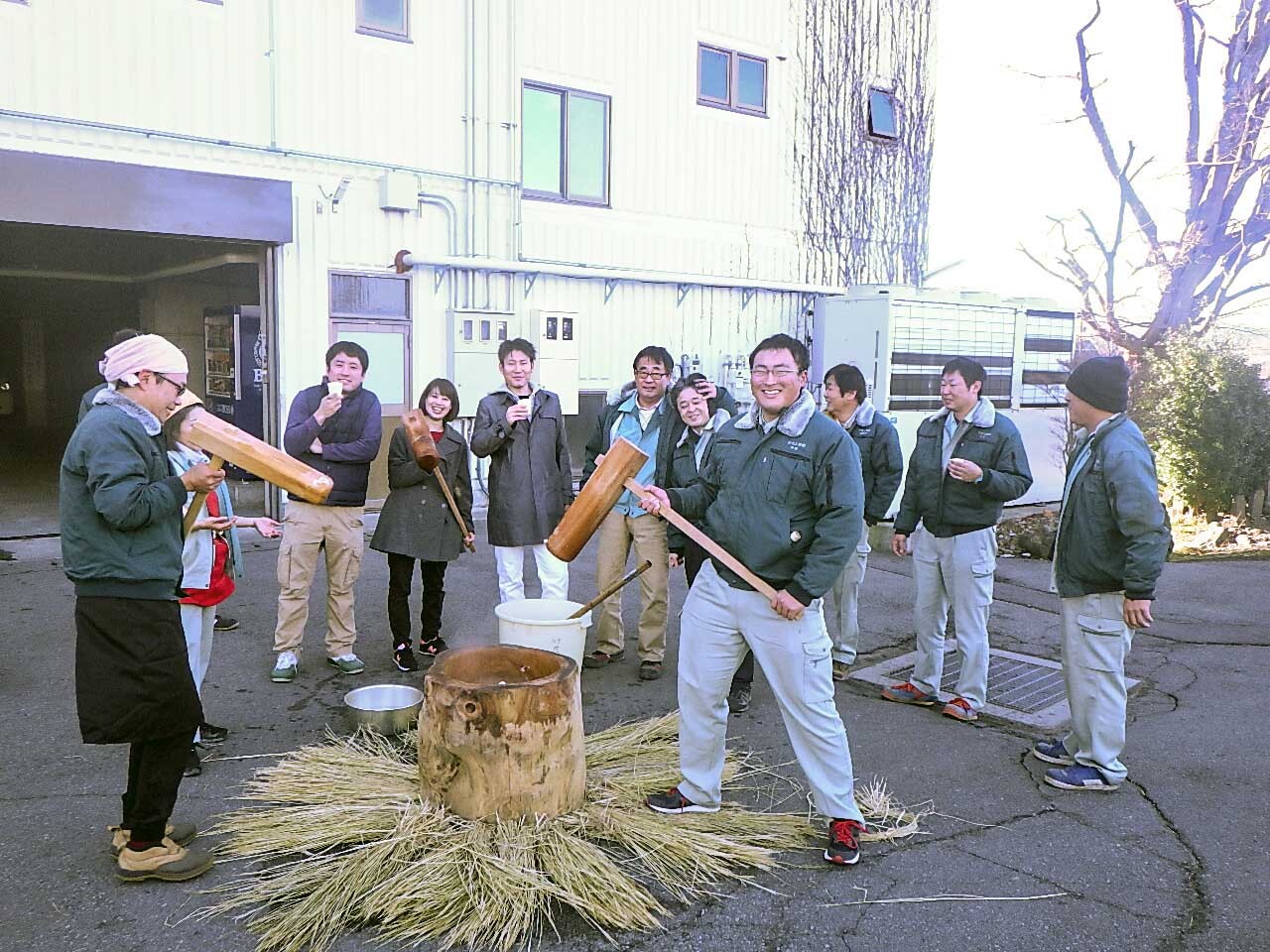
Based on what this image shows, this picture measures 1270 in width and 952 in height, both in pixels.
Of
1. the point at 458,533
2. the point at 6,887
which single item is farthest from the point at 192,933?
the point at 458,533

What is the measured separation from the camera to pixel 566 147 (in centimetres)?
1183

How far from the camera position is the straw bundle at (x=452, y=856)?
3291 mm

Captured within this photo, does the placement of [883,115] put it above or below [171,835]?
above

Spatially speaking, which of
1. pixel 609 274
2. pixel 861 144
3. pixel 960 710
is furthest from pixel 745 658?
pixel 861 144

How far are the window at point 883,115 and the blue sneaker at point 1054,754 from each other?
11962 millimetres

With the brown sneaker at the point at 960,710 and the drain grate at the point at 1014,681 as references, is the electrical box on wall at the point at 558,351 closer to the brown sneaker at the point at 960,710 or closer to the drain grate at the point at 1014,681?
the drain grate at the point at 1014,681

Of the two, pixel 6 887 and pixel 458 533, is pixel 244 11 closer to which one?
pixel 458 533

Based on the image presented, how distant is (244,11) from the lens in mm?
9391

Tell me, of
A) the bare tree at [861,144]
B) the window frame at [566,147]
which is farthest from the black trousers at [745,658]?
the bare tree at [861,144]

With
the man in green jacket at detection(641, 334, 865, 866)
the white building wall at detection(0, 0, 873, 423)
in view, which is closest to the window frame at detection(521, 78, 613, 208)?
the white building wall at detection(0, 0, 873, 423)

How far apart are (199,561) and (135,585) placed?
1.11 meters

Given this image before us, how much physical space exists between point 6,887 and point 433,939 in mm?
1557

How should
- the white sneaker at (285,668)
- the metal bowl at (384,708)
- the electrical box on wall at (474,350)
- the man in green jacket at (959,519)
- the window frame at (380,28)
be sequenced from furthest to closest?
the electrical box on wall at (474,350) → the window frame at (380,28) → the white sneaker at (285,668) → the man in green jacket at (959,519) → the metal bowl at (384,708)

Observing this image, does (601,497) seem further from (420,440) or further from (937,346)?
(937,346)
